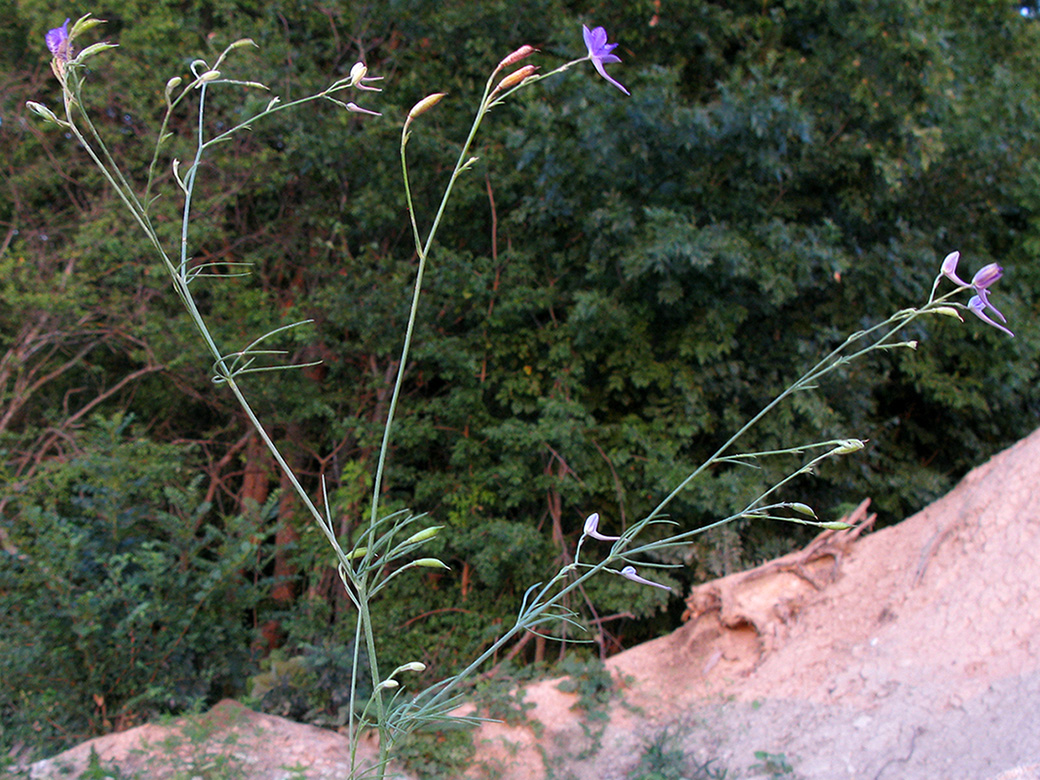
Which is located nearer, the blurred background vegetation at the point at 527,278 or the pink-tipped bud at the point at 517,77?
the pink-tipped bud at the point at 517,77

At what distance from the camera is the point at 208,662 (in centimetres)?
393

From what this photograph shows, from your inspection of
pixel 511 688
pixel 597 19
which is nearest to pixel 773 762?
pixel 511 688

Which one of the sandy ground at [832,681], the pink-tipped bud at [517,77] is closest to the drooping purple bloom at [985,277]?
the pink-tipped bud at [517,77]

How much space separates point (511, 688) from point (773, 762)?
4.28ft

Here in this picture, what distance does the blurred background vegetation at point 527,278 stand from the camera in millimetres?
4512

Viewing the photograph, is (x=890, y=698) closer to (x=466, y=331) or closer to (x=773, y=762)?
(x=773, y=762)

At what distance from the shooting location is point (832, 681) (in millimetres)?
3486

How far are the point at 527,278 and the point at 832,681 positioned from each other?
2.98 metres

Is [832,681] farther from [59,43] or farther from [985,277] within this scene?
[59,43]

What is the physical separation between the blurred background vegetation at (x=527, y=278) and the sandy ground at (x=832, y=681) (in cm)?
63

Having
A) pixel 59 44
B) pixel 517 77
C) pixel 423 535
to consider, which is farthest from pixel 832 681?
pixel 59 44

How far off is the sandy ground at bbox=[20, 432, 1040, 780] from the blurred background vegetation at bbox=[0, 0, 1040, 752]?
0.63m

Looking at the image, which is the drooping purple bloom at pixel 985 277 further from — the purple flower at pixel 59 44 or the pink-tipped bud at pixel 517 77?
the purple flower at pixel 59 44

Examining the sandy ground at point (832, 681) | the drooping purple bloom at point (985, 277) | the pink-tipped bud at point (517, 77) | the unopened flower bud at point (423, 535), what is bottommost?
the sandy ground at point (832, 681)
